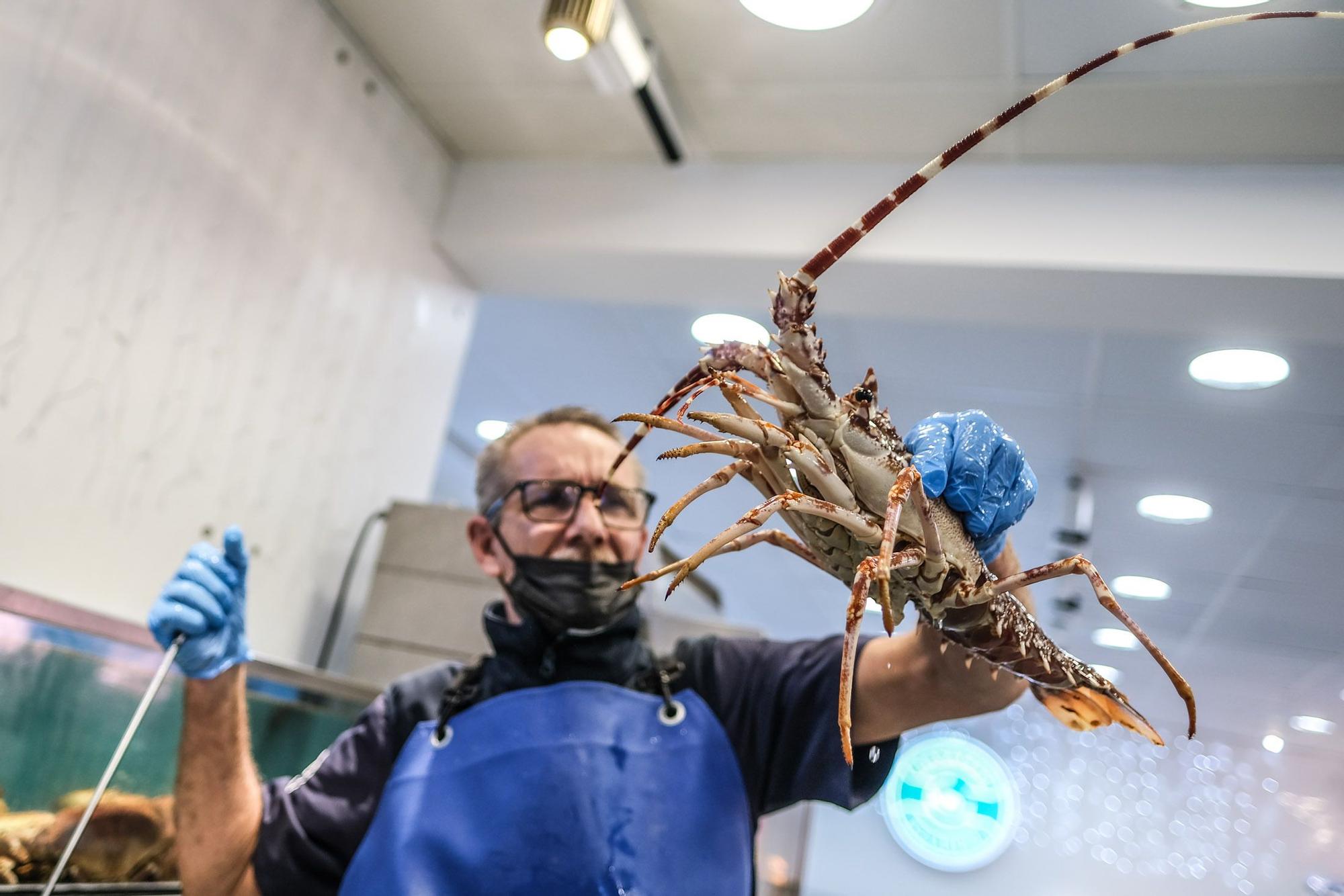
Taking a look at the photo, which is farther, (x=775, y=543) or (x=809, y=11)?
(x=809, y=11)

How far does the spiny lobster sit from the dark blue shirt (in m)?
0.55

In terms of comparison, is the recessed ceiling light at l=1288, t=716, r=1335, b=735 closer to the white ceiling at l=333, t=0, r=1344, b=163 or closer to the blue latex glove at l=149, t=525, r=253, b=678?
the white ceiling at l=333, t=0, r=1344, b=163

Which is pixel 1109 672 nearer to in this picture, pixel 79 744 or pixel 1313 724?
pixel 1313 724

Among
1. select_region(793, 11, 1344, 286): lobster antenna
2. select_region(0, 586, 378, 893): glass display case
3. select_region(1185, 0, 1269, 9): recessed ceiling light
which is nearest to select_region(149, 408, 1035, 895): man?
select_region(0, 586, 378, 893): glass display case

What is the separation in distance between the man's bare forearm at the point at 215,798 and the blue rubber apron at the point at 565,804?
18cm

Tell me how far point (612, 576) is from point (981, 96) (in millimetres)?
1377

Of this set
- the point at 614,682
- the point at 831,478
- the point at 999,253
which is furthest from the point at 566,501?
the point at 999,253

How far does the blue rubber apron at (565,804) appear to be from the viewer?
1374mm

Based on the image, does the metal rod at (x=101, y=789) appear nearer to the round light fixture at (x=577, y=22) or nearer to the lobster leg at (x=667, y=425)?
the lobster leg at (x=667, y=425)

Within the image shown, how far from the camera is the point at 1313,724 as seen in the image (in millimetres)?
963

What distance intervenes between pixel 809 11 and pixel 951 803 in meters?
6.54

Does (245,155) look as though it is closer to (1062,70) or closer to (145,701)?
(145,701)

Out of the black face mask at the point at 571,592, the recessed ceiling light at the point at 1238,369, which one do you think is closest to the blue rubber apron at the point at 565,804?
the black face mask at the point at 571,592

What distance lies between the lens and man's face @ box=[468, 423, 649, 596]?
1.58 m
